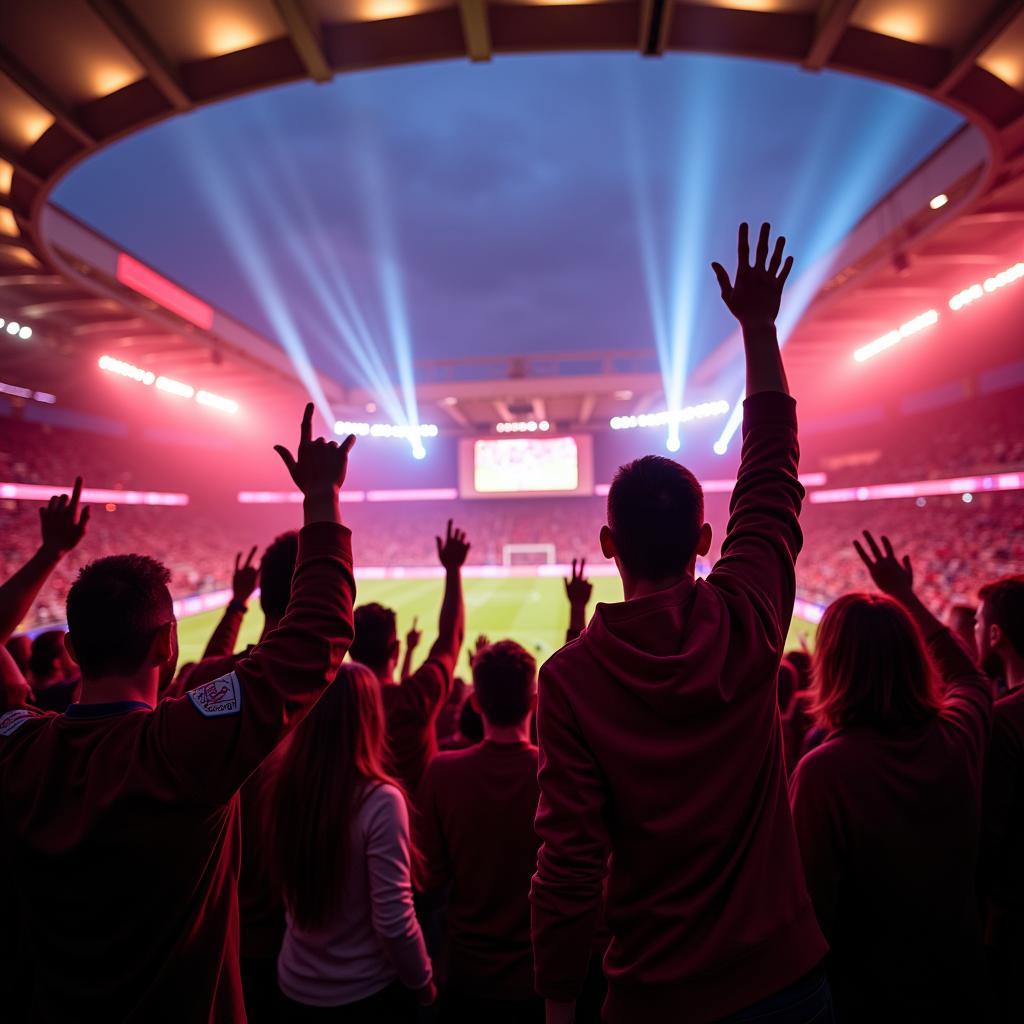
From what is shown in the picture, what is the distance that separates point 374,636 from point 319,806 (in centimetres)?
159

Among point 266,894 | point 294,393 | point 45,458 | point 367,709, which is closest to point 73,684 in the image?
point 266,894

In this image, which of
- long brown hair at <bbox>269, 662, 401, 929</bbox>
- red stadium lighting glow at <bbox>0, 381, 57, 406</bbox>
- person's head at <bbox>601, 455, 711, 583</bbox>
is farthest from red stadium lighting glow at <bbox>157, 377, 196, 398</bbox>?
person's head at <bbox>601, 455, 711, 583</bbox>

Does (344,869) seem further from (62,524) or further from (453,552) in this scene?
(453,552)

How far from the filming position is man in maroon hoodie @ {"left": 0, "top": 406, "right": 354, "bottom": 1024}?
4.63 feet

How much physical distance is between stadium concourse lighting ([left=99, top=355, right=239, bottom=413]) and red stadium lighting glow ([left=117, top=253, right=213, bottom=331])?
242 inches

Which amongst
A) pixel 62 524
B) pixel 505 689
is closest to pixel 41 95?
pixel 62 524

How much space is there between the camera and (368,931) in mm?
2264

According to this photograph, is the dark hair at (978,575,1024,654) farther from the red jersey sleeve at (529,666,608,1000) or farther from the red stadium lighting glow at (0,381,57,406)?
the red stadium lighting glow at (0,381,57,406)

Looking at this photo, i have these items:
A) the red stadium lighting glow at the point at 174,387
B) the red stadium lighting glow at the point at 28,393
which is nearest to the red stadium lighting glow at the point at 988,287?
the red stadium lighting glow at the point at 174,387

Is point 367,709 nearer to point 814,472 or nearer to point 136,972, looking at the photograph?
point 136,972

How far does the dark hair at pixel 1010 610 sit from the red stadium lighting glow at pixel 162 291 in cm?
1811

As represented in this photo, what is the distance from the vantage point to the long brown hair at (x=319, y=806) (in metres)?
2.12

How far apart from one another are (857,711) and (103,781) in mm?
2221

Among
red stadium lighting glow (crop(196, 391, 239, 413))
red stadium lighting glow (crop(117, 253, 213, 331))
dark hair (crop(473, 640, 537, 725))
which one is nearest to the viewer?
dark hair (crop(473, 640, 537, 725))
